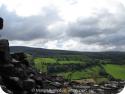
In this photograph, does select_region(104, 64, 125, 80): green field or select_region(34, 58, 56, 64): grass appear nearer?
select_region(34, 58, 56, 64): grass

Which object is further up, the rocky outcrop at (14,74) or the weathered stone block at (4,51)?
the weathered stone block at (4,51)

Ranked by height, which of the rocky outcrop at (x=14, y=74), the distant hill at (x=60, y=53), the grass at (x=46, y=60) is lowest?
the rocky outcrop at (x=14, y=74)

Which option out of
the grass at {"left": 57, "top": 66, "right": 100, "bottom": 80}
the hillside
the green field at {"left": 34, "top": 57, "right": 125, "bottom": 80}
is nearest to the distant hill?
the hillside

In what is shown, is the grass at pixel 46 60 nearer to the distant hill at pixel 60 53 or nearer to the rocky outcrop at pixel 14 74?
the distant hill at pixel 60 53

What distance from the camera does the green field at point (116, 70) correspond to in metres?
10.8

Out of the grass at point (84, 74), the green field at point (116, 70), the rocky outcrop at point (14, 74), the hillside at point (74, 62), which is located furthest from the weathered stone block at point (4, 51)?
the green field at point (116, 70)

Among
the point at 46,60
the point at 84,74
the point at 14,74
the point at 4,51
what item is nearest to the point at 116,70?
the point at 84,74

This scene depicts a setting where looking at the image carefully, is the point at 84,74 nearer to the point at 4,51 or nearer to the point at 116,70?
the point at 116,70

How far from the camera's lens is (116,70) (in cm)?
1091

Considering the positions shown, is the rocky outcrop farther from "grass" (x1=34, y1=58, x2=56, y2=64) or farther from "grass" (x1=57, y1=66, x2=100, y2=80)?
"grass" (x1=57, y1=66, x2=100, y2=80)

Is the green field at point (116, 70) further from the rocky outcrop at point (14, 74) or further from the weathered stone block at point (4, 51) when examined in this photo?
the weathered stone block at point (4, 51)

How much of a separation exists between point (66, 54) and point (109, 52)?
2.51 feet

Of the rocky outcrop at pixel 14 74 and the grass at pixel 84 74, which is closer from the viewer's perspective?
the rocky outcrop at pixel 14 74

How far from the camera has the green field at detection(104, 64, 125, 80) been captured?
10.8 m
